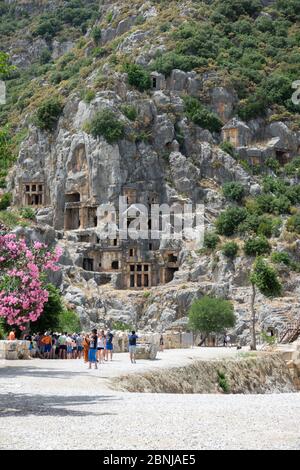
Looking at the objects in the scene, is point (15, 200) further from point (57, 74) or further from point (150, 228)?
point (57, 74)

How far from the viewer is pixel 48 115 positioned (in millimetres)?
107875

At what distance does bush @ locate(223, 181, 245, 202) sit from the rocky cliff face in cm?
138

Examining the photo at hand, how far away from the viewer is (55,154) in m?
106

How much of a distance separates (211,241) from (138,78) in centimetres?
2785

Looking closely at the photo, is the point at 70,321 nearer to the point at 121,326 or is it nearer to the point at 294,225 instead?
the point at 121,326

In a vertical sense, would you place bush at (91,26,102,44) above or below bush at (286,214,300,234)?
above

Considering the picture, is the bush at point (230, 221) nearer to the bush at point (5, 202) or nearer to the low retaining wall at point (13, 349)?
the bush at point (5, 202)

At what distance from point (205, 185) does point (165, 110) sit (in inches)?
483

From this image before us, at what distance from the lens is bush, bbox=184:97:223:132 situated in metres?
106

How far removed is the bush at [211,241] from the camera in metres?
91.8

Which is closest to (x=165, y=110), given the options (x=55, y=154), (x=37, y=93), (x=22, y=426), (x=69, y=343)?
(x=55, y=154)

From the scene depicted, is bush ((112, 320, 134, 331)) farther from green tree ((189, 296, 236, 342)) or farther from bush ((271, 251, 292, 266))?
bush ((271, 251, 292, 266))

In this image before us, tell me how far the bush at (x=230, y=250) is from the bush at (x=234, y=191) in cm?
1083

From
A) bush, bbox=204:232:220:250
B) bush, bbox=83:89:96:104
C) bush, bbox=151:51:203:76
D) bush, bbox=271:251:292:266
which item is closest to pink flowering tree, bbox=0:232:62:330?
bush, bbox=271:251:292:266
